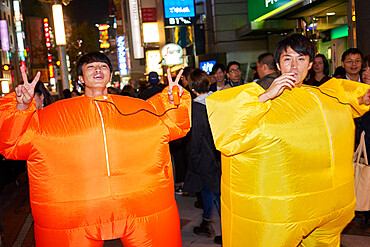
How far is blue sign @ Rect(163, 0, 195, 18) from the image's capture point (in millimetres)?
18469

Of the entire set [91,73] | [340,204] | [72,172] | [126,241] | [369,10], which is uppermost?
[369,10]

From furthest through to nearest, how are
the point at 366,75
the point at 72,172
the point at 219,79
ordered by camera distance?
1. the point at 219,79
2. the point at 366,75
3. the point at 72,172

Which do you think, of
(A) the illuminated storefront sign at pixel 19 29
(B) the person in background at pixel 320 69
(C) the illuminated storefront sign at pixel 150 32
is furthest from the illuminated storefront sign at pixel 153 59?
(B) the person in background at pixel 320 69

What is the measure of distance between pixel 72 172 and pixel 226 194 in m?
1.06

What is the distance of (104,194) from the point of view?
2.99 metres

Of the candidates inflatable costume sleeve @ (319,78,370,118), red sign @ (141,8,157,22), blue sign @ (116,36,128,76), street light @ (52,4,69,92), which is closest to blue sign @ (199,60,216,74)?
street light @ (52,4,69,92)

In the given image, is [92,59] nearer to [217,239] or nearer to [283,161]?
[283,161]

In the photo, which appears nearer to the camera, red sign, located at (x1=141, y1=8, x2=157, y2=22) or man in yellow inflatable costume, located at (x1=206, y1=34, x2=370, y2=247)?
man in yellow inflatable costume, located at (x1=206, y1=34, x2=370, y2=247)

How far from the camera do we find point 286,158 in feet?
8.85

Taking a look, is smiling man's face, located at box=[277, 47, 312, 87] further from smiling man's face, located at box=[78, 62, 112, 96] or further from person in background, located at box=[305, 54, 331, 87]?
person in background, located at box=[305, 54, 331, 87]

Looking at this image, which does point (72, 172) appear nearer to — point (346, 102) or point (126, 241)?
point (126, 241)

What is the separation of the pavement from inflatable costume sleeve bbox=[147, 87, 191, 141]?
2.14 meters

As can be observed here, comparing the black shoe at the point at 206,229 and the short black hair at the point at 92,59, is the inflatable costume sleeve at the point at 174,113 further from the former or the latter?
the black shoe at the point at 206,229

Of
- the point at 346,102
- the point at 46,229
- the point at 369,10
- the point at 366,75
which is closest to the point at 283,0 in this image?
the point at 369,10
